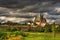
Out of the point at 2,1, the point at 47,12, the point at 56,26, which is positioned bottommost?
the point at 56,26

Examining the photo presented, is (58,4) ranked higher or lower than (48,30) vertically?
higher

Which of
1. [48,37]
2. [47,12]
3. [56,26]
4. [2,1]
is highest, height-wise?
[2,1]

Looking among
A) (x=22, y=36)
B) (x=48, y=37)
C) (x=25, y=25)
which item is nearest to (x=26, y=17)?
(x=25, y=25)

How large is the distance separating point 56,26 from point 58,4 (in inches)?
8.8

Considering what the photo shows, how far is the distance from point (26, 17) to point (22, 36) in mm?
197

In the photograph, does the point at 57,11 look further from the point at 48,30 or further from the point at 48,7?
the point at 48,30

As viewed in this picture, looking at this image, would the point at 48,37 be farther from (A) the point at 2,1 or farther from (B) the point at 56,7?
(A) the point at 2,1

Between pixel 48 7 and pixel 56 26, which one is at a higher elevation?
pixel 48 7

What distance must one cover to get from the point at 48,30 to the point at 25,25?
237mm

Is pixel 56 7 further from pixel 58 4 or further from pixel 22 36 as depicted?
pixel 22 36

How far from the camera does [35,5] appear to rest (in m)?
1.38

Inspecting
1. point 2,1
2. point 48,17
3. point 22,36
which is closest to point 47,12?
point 48,17

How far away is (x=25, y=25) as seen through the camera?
1.37 meters

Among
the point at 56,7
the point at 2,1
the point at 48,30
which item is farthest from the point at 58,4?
the point at 2,1
